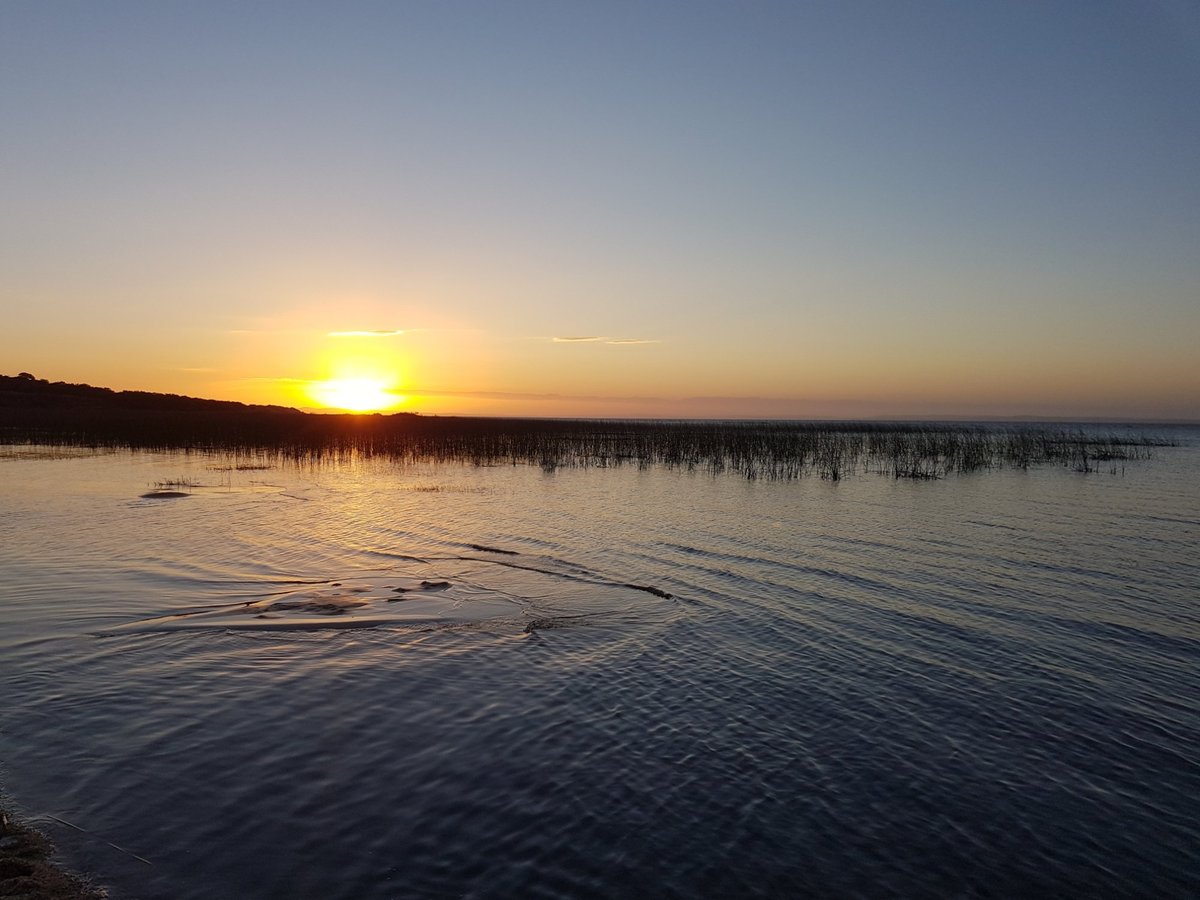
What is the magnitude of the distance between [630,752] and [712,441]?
42559mm

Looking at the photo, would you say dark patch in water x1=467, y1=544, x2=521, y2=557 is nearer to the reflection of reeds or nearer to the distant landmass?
the reflection of reeds

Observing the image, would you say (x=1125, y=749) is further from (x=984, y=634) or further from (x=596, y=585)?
(x=596, y=585)

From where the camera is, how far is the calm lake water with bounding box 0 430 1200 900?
5.40 meters

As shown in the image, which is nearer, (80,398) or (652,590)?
(652,590)

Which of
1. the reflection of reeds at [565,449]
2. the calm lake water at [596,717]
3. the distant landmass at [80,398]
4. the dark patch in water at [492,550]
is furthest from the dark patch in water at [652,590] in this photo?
the distant landmass at [80,398]

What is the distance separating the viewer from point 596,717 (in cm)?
786

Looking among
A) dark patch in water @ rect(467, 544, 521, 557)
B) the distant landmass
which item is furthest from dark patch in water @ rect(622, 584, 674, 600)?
the distant landmass

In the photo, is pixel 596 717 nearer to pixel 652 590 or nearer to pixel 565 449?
pixel 652 590

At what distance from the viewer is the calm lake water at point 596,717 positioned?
5398mm

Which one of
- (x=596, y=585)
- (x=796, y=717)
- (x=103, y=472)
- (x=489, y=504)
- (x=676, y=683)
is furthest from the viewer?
(x=103, y=472)

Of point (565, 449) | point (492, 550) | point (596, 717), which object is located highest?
point (565, 449)

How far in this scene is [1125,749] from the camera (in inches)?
294

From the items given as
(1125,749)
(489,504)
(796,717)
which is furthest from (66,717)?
(489,504)

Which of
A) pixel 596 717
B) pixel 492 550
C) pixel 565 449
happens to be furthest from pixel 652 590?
pixel 565 449
